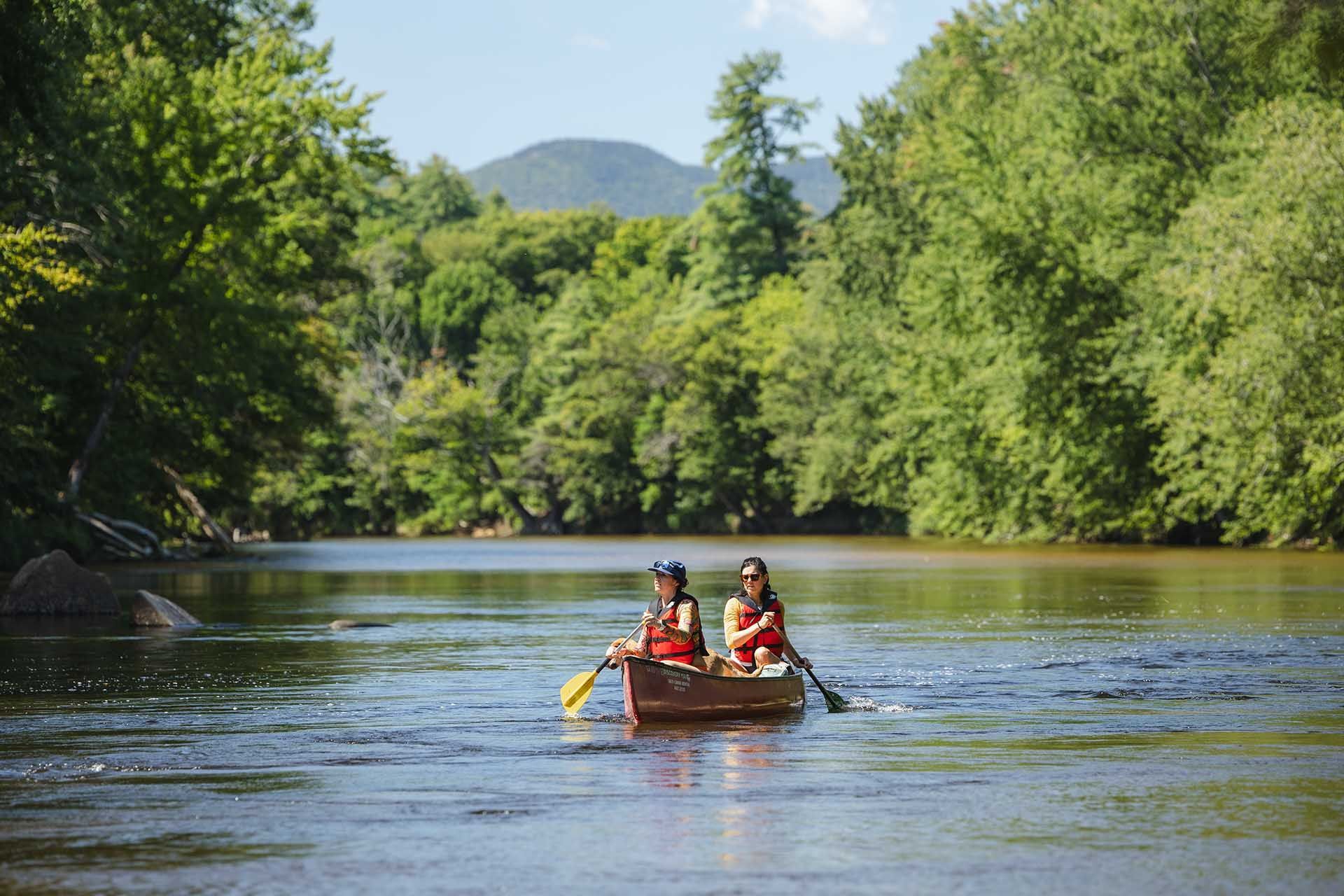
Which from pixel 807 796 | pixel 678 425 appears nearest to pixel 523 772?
pixel 807 796

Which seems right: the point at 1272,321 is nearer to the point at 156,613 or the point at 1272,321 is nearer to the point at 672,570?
the point at 156,613

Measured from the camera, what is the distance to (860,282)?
87.6m

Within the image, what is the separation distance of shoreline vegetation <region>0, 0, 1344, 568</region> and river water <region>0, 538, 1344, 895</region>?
4.77 meters

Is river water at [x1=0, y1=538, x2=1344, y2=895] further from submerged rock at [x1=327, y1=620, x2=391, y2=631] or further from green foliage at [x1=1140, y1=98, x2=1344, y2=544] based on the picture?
green foliage at [x1=1140, y1=98, x2=1344, y2=544]

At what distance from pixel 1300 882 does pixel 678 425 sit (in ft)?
299

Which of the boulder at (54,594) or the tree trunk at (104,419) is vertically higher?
the tree trunk at (104,419)

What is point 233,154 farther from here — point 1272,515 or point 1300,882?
point 1300,882

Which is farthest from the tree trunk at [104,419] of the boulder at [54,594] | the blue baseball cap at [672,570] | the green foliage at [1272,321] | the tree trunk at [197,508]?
the blue baseball cap at [672,570]

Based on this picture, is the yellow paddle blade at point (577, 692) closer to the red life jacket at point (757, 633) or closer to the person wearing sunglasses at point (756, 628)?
the person wearing sunglasses at point (756, 628)

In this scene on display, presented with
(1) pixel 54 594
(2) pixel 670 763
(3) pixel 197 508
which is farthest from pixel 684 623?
(3) pixel 197 508

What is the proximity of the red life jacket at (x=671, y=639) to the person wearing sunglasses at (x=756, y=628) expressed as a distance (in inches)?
28.9

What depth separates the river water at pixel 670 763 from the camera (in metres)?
9.91

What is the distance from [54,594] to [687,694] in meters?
17.7

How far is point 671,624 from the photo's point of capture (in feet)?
55.0
